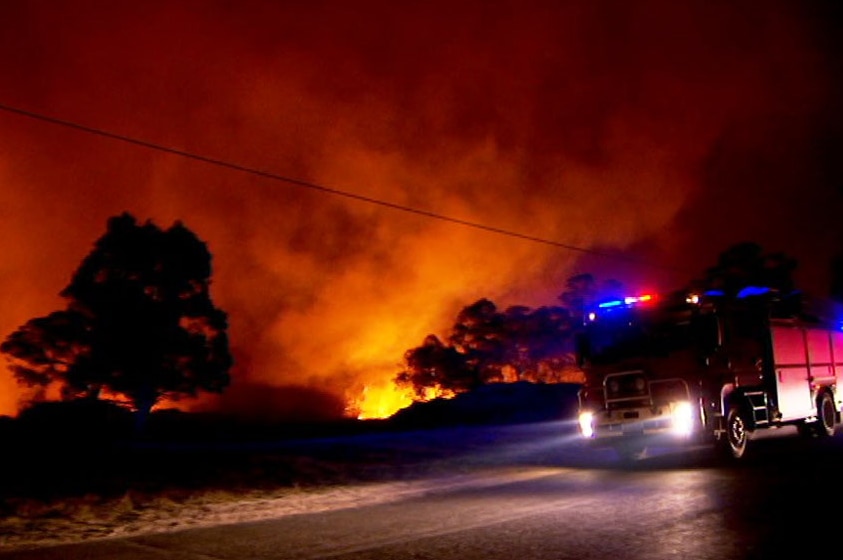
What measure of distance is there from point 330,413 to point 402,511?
121 feet

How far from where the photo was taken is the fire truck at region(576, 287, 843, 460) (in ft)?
49.4

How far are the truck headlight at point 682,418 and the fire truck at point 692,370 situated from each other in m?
0.02

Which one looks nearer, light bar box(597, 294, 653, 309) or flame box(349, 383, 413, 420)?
light bar box(597, 294, 653, 309)

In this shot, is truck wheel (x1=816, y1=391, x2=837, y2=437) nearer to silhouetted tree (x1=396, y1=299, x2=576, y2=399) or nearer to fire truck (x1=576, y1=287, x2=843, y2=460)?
fire truck (x1=576, y1=287, x2=843, y2=460)

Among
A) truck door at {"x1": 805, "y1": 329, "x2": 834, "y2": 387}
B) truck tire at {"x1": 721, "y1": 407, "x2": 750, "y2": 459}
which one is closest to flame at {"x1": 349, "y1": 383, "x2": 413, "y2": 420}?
truck door at {"x1": 805, "y1": 329, "x2": 834, "y2": 387}

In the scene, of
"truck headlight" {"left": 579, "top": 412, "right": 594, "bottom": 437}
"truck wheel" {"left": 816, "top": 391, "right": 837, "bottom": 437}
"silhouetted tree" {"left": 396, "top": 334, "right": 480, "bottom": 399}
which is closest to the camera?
"truck headlight" {"left": 579, "top": 412, "right": 594, "bottom": 437}

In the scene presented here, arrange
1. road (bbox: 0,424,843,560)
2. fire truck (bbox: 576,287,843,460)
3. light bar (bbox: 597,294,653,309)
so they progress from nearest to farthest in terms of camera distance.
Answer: road (bbox: 0,424,843,560) → fire truck (bbox: 576,287,843,460) → light bar (bbox: 597,294,653,309)

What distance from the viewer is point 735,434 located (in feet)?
50.8

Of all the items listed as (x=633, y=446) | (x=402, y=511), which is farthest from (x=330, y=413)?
(x=402, y=511)

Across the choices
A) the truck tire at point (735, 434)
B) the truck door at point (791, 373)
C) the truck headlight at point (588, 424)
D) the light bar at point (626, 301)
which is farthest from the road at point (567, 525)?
the light bar at point (626, 301)

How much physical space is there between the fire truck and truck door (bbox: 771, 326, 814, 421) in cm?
2

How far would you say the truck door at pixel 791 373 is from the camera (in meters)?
17.2

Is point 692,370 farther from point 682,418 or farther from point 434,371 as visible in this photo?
point 434,371

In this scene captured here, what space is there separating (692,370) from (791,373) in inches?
161
